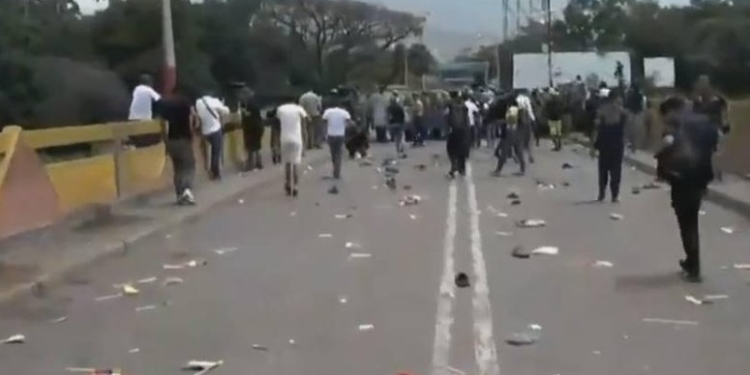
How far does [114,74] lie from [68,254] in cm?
5236

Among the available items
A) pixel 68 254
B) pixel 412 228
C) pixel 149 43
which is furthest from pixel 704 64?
pixel 68 254

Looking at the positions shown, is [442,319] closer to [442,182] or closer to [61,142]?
[61,142]

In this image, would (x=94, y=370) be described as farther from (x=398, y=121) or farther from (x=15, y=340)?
(x=398, y=121)

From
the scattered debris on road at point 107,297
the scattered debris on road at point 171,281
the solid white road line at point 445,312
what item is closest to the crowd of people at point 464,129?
the solid white road line at point 445,312

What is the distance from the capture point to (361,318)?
497 inches

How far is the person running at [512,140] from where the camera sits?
34.2m

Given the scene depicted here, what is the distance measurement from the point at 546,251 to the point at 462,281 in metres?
3.22

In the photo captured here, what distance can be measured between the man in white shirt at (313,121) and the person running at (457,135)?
12.4 meters

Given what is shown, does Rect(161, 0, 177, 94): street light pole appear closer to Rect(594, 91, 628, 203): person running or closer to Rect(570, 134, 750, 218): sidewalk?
Rect(570, 134, 750, 218): sidewalk

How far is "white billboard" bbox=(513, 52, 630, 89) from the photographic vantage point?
74.6 metres

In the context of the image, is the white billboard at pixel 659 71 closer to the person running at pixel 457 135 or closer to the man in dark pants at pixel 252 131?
the man in dark pants at pixel 252 131

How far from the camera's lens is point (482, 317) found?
12.6m

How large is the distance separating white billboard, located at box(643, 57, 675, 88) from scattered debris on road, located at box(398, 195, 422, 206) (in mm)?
48322

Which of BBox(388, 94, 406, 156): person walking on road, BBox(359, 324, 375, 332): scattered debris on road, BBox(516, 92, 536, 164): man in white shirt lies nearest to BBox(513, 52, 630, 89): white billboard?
BBox(388, 94, 406, 156): person walking on road
